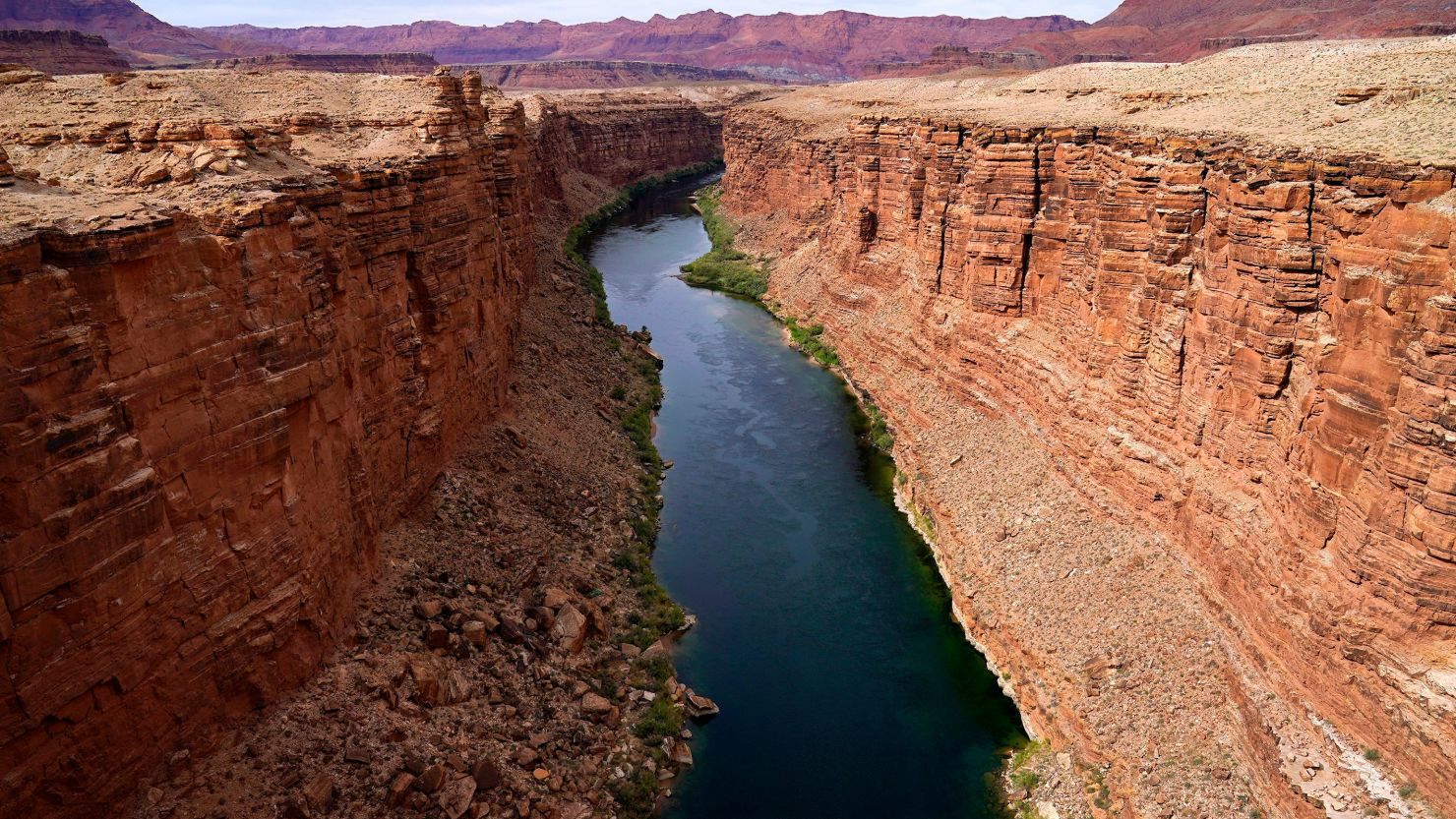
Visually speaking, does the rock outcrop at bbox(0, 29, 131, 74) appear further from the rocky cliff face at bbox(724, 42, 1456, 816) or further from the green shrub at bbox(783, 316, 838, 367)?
the rocky cliff face at bbox(724, 42, 1456, 816)

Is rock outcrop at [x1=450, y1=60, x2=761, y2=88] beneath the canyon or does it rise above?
above

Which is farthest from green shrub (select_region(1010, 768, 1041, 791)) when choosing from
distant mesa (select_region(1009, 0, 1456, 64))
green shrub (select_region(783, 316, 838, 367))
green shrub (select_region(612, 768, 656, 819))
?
distant mesa (select_region(1009, 0, 1456, 64))

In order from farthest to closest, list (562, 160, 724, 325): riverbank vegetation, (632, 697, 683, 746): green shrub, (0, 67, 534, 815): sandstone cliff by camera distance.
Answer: (562, 160, 724, 325): riverbank vegetation → (632, 697, 683, 746): green shrub → (0, 67, 534, 815): sandstone cliff

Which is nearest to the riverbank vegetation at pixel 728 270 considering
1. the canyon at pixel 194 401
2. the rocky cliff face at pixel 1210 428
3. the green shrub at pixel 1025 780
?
the rocky cliff face at pixel 1210 428

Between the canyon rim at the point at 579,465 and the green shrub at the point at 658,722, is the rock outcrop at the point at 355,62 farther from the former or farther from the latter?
the green shrub at the point at 658,722

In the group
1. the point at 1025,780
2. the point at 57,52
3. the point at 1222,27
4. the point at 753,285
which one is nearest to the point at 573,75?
the point at 1222,27

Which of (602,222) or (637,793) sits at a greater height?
(602,222)

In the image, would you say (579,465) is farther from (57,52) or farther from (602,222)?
(57,52)

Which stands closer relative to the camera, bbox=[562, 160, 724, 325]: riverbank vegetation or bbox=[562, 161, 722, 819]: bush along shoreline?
bbox=[562, 161, 722, 819]: bush along shoreline
